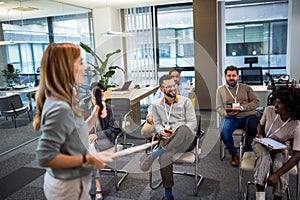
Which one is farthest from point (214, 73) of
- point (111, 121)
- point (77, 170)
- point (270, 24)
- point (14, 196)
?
point (77, 170)

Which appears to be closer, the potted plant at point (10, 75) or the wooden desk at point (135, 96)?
the wooden desk at point (135, 96)

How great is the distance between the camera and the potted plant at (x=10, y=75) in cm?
429

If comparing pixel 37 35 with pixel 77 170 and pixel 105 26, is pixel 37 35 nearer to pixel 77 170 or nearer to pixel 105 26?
pixel 105 26

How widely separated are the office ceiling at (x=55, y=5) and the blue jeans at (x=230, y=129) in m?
3.59

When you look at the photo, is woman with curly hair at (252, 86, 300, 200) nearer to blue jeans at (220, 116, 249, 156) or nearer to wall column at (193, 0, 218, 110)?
blue jeans at (220, 116, 249, 156)

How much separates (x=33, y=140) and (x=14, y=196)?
6.91ft

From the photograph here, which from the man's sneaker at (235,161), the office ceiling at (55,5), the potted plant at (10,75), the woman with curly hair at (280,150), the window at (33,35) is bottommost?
the man's sneaker at (235,161)

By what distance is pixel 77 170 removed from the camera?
4.08 feet

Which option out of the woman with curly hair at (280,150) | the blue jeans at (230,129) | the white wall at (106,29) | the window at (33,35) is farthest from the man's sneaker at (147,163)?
the white wall at (106,29)

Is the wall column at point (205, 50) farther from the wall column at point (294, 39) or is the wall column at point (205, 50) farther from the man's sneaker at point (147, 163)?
the man's sneaker at point (147, 163)

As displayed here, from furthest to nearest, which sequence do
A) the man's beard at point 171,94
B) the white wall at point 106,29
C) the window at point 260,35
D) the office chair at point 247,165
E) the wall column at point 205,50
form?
the window at point 260,35, the white wall at point 106,29, the wall column at point 205,50, the man's beard at point 171,94, the office chair at point 247,165

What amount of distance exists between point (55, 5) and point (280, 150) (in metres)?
4.95

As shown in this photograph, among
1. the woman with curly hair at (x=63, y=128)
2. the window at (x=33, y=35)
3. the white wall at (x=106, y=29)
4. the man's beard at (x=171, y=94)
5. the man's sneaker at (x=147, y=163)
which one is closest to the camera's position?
the woman with curly hair at (x=63, y=128)

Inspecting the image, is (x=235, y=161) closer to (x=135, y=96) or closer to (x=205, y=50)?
(x=135, y=96)
